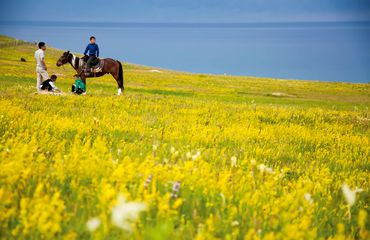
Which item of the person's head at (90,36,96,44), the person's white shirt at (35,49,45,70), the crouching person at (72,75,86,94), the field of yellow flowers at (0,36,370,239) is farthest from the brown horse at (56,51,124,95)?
the field of yellow flowers at (0,36,370,239)

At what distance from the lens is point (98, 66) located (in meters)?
25.9

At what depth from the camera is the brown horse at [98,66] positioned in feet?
81.0

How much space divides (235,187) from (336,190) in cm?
231

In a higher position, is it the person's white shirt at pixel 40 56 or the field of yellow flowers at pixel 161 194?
the person's white shirt at pixel 40 56

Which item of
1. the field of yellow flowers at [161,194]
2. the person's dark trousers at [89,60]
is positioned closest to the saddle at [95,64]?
the person's dark trousers at [89,60]

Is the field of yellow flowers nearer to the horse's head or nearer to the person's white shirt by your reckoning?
the person's white shirt

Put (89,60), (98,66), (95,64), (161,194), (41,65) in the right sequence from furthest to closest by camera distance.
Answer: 1. (98,66)
2. (95,64)
3. (89,60)
4. (41,65)
5. (161,194)

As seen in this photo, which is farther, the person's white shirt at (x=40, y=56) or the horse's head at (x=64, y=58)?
the horse's head at (x=64, y=58)

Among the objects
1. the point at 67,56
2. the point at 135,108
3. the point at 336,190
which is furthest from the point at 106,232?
the point at 67,56

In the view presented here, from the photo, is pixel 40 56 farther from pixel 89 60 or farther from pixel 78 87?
pixel 89 60

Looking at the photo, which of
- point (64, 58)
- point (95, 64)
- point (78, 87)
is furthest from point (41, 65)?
point (95, 64)

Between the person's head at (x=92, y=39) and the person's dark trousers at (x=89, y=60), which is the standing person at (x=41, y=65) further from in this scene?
the person's head at (x=92, y=39)

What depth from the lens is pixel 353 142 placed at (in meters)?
12.1

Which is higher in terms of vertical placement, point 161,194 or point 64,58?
point 64,58
